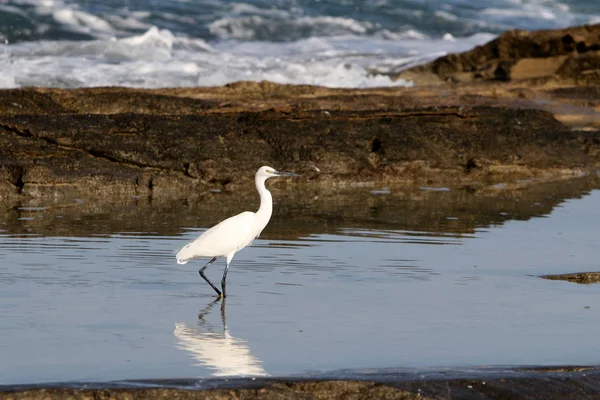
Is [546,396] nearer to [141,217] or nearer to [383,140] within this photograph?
[141,217]

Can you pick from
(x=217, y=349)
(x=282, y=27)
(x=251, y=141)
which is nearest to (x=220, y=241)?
(x=217, y=349)

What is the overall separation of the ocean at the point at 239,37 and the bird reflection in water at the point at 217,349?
2096 cm

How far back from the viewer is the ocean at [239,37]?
3164 cm

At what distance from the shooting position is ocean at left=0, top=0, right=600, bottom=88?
31641mm

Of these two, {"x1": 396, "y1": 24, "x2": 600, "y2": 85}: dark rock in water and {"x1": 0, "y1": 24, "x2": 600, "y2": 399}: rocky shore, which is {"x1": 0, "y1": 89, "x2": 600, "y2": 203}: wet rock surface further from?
{"x1": 396, "y1": 24, "x2": 600, "y2": 85}: dark rock in water

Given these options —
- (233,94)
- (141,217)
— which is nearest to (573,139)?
(233,94)

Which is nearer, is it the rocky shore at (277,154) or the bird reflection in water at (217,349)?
the bird reflection in water at (217,349)

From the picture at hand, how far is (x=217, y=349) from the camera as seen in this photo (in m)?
6.55

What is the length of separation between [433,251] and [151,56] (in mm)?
26558

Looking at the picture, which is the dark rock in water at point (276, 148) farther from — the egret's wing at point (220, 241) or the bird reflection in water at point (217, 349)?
the bird reflection in water at point (217, 349)

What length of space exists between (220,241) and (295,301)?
3.20 feet

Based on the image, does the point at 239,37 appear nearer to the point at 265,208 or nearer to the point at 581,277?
the point at 265,208

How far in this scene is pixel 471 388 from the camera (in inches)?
221

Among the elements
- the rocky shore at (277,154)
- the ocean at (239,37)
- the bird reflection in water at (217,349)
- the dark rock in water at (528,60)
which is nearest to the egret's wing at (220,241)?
the bird reflection in water at (217,349)
